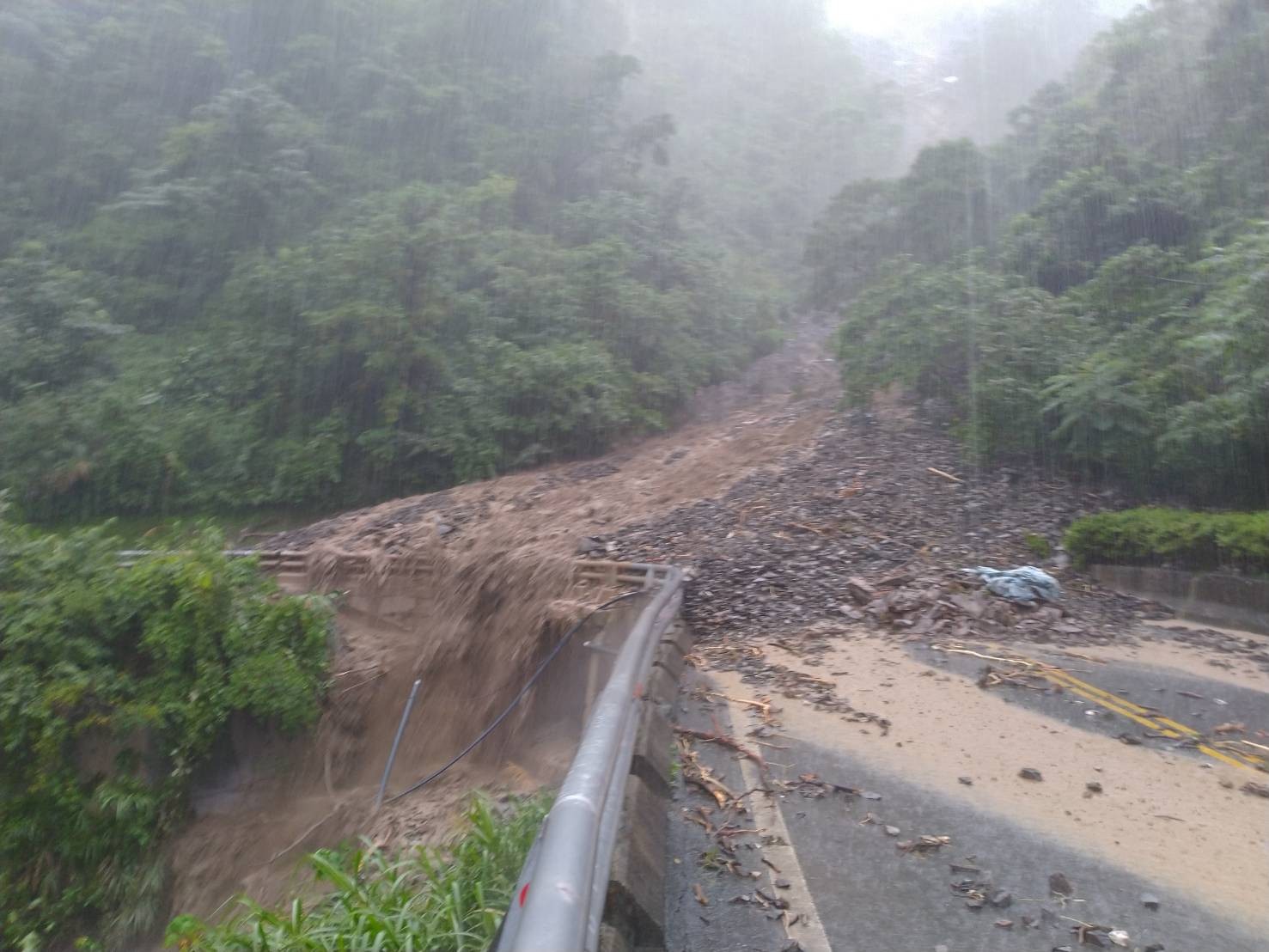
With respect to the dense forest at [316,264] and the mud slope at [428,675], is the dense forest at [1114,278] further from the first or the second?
the dense forest at [316,264]

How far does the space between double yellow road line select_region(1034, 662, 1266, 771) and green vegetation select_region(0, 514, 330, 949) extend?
8213 mm

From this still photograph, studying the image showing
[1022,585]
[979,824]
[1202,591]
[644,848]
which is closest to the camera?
[644,848]

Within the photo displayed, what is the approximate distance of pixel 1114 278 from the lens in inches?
647

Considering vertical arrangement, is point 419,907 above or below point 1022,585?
above

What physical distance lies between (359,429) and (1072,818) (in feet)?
60.3

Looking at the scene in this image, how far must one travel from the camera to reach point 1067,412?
14344 mm

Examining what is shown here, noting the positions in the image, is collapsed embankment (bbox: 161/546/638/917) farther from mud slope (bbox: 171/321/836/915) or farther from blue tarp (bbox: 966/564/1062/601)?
blue tarp (bbox: 966/564/1062/601)

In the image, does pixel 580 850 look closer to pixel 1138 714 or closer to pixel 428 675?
pixel 1138 714

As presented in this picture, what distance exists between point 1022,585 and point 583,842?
361 inches

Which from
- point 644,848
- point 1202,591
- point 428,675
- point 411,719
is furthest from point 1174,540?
point 644,848

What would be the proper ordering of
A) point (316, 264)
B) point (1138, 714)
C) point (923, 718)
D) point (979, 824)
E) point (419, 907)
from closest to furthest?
point (419, 907) → point (979, 824) → point (923, 718) → point (1138, 714) → point (316, 264)

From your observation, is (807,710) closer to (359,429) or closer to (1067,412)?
(1067,412)

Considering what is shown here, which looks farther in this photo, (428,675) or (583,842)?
(428,675)

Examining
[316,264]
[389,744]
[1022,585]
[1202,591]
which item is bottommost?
[389,744]
